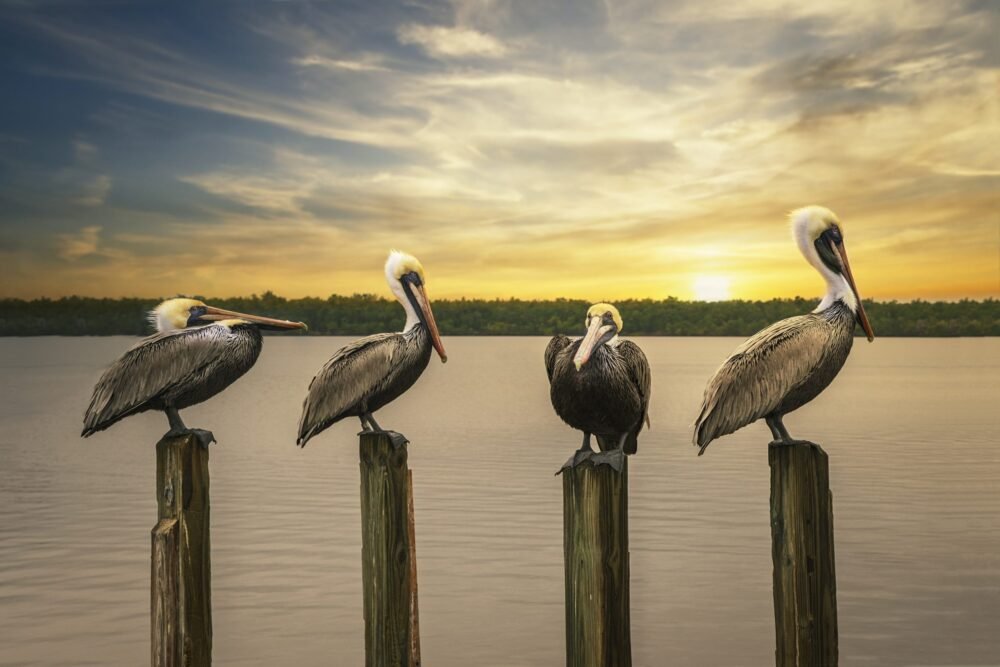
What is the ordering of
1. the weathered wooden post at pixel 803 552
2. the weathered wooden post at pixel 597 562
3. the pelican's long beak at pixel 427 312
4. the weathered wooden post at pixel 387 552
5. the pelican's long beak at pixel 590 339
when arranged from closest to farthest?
the weathered wooden post at pixel 597 562 → the weathered wooden post at pixel 803 552 → the pelican's long beak at pixel 590 339 → the weathered wooden post at pixel 387 552 → the pelican's long beak at pixel 427 312

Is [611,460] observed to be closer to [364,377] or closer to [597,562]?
[597,562]

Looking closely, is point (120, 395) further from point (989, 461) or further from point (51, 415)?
point (51, 415)

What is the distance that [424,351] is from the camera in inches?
235

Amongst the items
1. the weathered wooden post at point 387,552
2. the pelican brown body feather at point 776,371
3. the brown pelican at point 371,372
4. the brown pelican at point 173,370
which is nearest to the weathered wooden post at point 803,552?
the pelican brown body feather at point 776,371

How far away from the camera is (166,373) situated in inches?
208

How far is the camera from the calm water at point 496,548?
698cm

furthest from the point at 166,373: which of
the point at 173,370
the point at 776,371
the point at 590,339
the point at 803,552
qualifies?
the point at 803,552

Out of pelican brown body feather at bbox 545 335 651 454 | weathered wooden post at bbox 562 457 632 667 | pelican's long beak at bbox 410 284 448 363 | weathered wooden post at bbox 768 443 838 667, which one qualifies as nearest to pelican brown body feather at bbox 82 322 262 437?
pelican's long beak at bbox 410 284 448 363

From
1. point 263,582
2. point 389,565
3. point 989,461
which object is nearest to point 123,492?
point 263,582

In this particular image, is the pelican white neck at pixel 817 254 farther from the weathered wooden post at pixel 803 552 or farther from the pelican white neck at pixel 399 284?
the pelican white neck at pixel 399 284

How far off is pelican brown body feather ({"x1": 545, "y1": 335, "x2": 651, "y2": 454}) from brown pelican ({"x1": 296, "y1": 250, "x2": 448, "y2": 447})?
4.19 ft

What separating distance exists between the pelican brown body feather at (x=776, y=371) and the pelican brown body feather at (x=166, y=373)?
2413 millimetres

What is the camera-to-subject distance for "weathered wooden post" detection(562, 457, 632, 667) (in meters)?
3.85

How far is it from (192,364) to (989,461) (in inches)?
526
